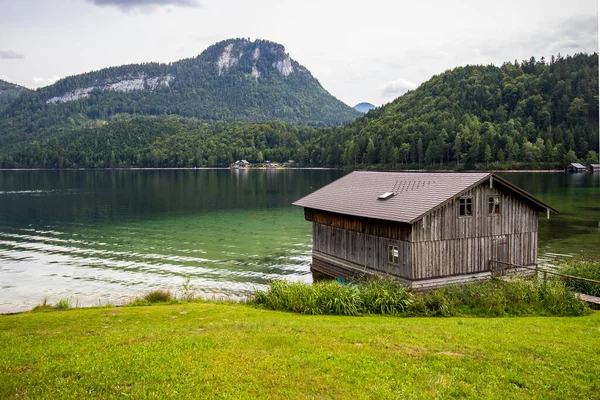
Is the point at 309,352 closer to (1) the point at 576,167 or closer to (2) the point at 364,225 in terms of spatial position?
(2) the point at 364,225

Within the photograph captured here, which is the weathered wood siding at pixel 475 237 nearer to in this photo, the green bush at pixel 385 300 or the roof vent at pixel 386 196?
the green bush at pixel 385 300

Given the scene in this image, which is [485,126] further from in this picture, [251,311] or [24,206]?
[251,311]

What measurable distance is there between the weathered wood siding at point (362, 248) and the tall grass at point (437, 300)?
8.76ft

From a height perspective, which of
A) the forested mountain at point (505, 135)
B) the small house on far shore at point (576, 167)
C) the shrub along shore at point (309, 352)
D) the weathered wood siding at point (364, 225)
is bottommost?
the shrub along shore at point (309, 352)

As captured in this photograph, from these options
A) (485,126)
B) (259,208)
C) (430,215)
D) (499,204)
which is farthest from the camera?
(485,126)

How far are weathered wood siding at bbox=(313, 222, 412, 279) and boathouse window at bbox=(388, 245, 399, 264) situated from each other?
0.16m

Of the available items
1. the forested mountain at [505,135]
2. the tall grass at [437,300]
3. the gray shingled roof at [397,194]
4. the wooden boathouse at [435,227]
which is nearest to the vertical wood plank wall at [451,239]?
the wooden boathouse at [435,227]

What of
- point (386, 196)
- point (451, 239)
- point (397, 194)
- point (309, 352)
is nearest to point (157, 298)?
point (309, 352)

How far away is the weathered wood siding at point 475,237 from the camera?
82.6ft

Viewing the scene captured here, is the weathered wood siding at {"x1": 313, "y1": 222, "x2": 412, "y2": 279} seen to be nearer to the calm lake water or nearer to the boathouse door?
the calm lake water

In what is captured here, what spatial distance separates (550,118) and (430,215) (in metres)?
188

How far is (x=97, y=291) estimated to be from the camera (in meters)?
30.6

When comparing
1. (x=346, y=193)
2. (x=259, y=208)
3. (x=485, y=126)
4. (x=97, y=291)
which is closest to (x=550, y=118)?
(x=485, y=126)

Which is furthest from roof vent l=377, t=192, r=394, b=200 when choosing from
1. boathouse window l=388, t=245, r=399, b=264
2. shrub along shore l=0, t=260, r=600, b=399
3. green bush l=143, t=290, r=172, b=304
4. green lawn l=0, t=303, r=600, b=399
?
green bush l=143, t=290, r=172, b=304
